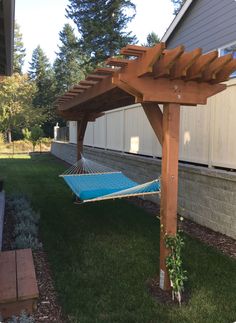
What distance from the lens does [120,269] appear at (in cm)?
392

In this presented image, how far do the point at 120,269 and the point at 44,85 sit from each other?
3987 cm

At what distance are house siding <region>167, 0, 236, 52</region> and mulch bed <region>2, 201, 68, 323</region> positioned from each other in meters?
6.09

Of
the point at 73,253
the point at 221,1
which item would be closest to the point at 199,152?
the point at 73,253

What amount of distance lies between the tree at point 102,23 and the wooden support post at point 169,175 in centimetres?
2317

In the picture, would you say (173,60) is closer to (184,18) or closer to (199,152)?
(199,152)

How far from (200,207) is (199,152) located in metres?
0.88

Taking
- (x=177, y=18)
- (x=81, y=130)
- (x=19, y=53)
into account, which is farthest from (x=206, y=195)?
(x=19, y=53)

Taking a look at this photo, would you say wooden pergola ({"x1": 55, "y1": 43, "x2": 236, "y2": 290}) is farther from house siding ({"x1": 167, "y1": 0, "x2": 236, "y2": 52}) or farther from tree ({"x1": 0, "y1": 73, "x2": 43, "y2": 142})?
tree ({"x1": 0, "y1": 73, "x2": 43, "y2": 142})

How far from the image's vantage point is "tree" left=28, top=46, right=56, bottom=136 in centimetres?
3572

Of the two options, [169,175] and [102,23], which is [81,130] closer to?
[169,175]

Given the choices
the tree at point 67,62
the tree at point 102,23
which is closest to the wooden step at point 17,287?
the tree at point 102,23

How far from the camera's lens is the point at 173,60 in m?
2.93

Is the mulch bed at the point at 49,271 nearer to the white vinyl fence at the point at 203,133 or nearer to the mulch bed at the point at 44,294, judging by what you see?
the mulch bed at the point at 44,294

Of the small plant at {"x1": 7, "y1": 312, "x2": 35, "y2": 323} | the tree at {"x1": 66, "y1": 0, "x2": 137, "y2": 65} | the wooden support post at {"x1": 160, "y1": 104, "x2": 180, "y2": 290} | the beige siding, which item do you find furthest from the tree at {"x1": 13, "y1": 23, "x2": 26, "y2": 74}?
the small plant at {"x1": 7, "y1": 312, "x2": 35, "y2": 323}
